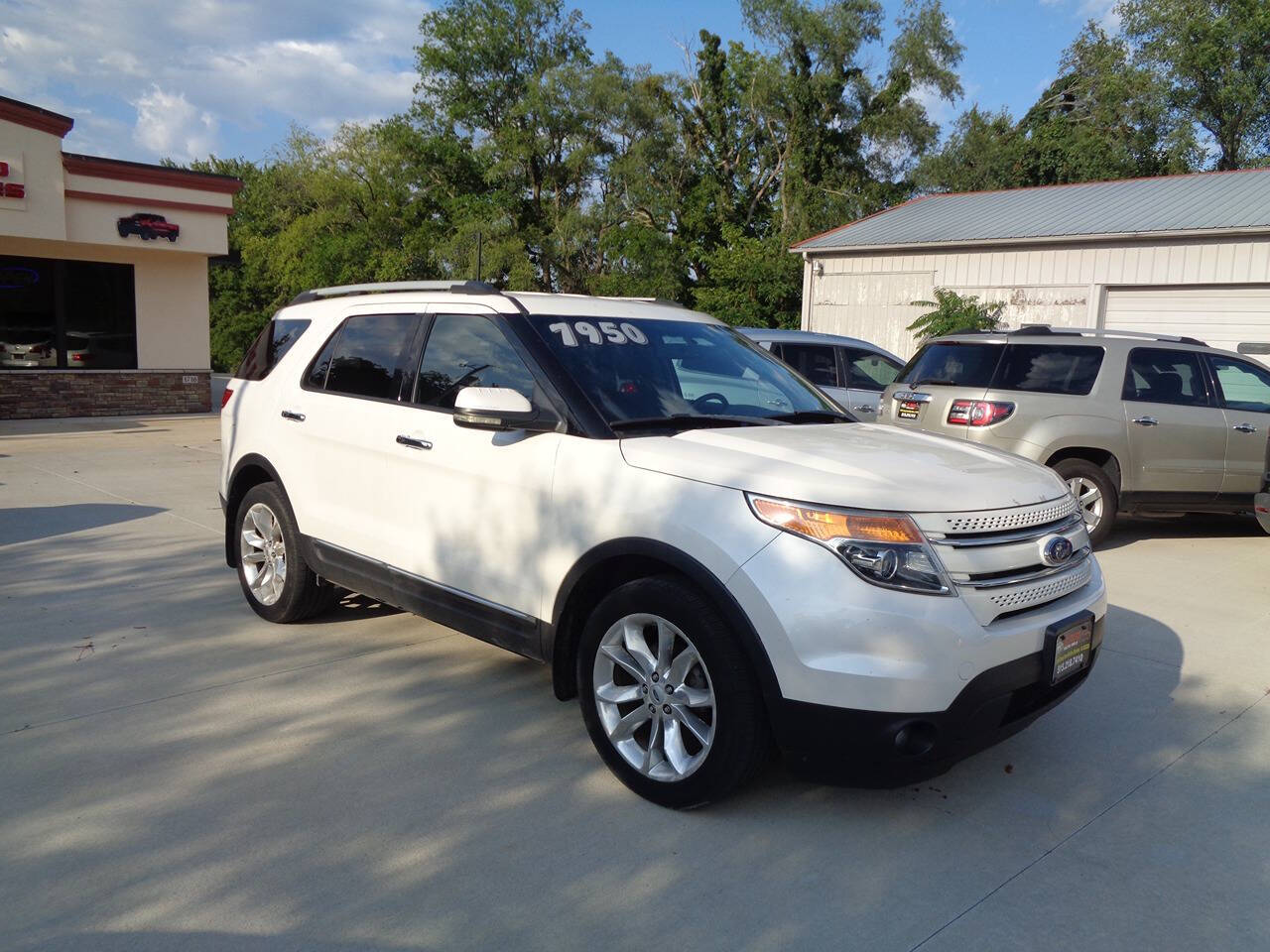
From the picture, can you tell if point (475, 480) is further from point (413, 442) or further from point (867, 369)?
point (867, 369)

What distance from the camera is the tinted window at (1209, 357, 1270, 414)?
8.66 metres

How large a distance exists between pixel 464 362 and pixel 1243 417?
712cm

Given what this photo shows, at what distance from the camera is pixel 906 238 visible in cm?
1977

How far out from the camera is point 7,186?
15547 millimetres

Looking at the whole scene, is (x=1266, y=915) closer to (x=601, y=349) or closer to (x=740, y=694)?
(x=740, y=694)

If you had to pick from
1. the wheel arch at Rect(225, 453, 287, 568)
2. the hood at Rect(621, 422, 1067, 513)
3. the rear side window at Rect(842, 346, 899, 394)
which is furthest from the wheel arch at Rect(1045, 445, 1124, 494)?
the wheel arch at Rect(225, 453, 287, 568)

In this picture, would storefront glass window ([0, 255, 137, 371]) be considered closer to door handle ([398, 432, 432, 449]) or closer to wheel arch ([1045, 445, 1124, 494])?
door handle ([398, 432, 432, 449])

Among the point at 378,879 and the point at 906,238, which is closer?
the point at 378,879

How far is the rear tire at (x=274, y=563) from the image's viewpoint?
5383 millimetres

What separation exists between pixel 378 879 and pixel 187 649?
2568mm

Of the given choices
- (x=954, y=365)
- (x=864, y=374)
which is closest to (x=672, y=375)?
(x=954, y=365)

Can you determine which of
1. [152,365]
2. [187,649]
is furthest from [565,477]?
[152,365]

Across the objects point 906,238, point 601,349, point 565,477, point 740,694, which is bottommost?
point 740,694

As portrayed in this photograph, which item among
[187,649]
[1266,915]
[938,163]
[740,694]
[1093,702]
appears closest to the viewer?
[1266,915]
